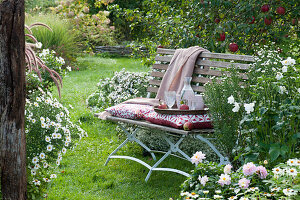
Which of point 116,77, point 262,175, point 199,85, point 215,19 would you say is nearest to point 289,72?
point 262,175

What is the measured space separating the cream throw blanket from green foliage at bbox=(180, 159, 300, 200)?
1651 mm

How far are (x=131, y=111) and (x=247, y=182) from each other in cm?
184

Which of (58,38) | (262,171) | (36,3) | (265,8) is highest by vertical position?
(265,8)

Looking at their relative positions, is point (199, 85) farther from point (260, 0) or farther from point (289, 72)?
point (289, 72)

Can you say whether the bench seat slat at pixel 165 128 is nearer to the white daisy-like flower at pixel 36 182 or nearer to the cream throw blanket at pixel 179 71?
the cream throw blanket at pixel 179 71

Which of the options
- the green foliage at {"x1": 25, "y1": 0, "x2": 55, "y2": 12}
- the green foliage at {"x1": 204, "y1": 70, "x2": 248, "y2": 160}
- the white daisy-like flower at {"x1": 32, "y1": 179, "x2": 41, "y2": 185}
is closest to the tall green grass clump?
the green foliage at {"x1": 25, "y1": 0, "x2": 55, "y2": 12}

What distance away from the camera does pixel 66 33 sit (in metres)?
10.2

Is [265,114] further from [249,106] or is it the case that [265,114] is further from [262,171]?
[262,171]

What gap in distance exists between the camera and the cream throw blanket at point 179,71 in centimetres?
379

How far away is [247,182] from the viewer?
1.88 m

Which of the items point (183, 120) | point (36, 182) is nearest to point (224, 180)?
point (183, 120)

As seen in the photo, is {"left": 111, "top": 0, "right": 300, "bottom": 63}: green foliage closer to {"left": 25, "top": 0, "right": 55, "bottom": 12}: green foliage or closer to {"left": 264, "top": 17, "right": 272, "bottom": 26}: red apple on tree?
{"left": 264, "top": 17, "right": 272, "bottom": 26}: red apple on tree

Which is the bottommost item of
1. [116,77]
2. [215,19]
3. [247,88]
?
[116,77]

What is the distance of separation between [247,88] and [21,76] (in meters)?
1.64
